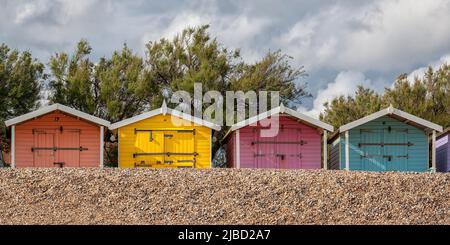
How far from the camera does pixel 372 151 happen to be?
33.5m

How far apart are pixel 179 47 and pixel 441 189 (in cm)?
2390

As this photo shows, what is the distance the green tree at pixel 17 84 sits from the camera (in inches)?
1768

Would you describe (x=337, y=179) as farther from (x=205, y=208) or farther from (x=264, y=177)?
(x=205, y=208)

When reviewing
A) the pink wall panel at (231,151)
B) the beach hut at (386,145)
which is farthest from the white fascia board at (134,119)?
the beach hut at (386,145)

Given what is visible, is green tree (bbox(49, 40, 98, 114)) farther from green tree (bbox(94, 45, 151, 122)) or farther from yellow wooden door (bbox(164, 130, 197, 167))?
yellow wooden door (bbox(164, 130, 197, 167))

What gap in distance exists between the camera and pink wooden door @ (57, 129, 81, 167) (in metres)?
33.1

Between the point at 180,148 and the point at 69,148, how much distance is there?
401 centimetres

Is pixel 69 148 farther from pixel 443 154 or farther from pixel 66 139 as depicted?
pixel 443 154

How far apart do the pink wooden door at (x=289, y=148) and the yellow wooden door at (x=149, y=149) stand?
428cm

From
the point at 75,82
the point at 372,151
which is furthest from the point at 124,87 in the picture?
the point at 372,151

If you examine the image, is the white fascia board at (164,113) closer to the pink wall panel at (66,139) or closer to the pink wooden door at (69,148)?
the pink wall panel at (66,139)

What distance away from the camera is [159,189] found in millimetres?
25281
